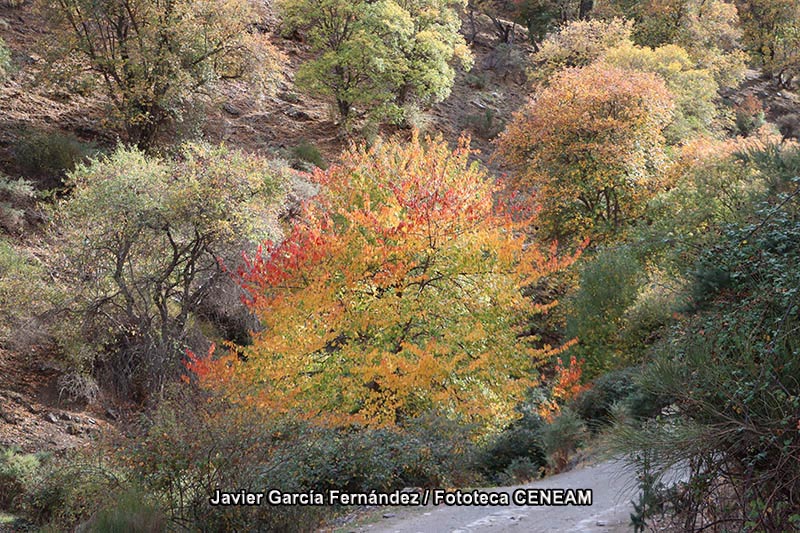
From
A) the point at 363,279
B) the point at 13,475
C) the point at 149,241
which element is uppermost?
the point at 149,241

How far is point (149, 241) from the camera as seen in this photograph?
53.4ft

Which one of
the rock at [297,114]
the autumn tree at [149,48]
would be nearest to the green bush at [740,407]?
the autumn tree at [149,48]

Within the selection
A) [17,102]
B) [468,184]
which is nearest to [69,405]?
[468,184]

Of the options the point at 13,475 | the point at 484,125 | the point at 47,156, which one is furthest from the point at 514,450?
the point at 484,125

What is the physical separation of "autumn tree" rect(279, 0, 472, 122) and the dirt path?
841 inches

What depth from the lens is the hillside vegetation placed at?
20.3 ft

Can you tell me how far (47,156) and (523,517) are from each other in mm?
20174

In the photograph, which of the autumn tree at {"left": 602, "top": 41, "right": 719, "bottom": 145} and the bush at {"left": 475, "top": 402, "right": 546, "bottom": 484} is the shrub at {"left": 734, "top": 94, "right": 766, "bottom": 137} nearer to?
the autumn tree at {"left": 602, "top": 41, "right": 719, "bottom": 145}

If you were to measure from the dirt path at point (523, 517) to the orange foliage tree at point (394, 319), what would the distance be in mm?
3302

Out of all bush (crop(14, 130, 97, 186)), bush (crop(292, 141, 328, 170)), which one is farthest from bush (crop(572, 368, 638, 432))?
bush (crop(14, 130, 97, 186))

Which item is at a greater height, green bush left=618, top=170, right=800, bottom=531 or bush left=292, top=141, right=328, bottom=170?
bush left=292, top=141, right=328, bottom=170

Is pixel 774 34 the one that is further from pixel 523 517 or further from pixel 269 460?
pixel 269 460

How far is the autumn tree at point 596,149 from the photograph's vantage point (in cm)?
2130

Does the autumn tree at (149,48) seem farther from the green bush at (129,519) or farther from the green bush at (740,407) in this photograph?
the green bush at (740,407)
